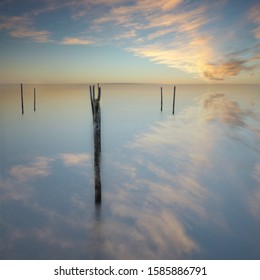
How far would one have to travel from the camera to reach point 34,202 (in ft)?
25.7

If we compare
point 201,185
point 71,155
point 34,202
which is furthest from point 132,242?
point 71,155

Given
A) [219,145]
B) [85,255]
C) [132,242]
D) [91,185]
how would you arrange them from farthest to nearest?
1. [219,145]
2. [91,185]
3. [132,242]
4. [85,255]

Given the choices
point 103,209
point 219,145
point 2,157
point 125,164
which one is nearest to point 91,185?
point 103,209

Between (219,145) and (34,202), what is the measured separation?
1102 centimetres

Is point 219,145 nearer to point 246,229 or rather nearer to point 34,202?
point 246,229

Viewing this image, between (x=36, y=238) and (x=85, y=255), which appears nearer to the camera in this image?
(x=85, y=255)

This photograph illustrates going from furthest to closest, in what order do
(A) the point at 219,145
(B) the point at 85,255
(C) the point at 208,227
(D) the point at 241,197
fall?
(A) the point at 219,145
(D) the point at 241,197
(C) the point at 208,227
(B) the point at 85,255

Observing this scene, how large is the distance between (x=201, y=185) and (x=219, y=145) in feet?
22.6

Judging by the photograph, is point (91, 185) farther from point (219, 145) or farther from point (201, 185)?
point (219, 145)

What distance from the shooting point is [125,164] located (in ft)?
38.2
